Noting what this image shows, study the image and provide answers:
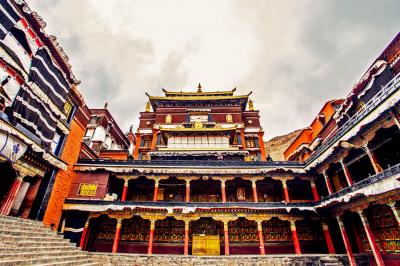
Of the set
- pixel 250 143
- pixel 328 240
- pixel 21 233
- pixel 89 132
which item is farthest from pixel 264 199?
pixel 89 132

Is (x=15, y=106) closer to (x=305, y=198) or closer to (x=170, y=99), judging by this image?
(x=170, y=99)

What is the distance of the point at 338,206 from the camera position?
15219mm

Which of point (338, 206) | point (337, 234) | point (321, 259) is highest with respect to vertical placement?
point (338, 206)

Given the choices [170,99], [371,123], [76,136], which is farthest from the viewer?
[170,99]

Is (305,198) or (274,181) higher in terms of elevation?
(274,181)

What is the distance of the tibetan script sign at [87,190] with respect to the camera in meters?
18.1

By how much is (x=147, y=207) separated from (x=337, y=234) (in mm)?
15625

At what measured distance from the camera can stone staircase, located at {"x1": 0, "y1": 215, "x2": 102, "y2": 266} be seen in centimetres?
907

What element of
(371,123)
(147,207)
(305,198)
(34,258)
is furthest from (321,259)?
(34,258)

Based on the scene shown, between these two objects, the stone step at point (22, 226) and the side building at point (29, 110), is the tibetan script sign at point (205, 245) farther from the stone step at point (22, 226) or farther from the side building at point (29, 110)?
the side building at point (29, 110)

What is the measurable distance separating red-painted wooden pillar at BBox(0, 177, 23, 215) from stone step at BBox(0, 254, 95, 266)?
5165mm

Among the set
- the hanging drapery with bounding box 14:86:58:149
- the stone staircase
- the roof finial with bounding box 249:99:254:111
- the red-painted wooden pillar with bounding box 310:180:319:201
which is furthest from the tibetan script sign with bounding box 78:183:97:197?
the roof finial with bounding box 249:99:254:111

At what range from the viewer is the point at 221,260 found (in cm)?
1485

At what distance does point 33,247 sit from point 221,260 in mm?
11267
